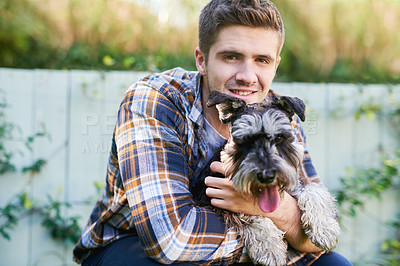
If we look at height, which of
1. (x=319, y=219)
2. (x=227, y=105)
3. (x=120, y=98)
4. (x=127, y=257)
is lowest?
(x=127, y=257)

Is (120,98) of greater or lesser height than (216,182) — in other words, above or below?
above

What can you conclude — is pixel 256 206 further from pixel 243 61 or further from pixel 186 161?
pixel 243 61

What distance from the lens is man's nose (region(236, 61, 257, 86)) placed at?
9.29ft

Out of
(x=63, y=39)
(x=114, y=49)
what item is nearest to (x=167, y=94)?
(x=114, y=49)

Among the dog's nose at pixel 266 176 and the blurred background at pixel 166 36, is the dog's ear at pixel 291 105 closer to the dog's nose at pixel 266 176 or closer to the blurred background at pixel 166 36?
the dog's nose at pixel 266 176

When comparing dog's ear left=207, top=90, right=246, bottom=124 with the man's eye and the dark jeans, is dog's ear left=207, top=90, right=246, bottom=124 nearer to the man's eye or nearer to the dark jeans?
the man's eye

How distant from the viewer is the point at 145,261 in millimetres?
2426

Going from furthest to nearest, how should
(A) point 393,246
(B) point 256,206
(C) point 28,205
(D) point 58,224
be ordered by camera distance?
(A) point 393,246, (D) point 58,224, (C) point 28,205, (B) point 256,206

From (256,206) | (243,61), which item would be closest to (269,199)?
(256,206)

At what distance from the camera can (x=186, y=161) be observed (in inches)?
108

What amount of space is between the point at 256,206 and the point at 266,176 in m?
0.37

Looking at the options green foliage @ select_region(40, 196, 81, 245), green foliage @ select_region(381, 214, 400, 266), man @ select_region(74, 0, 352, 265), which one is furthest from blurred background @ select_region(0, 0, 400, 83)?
green foliage @ select_region(381, 214, 400, 266)

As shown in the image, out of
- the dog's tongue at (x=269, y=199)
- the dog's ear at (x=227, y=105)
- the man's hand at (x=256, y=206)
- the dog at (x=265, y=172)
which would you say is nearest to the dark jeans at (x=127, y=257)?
the man's hand at (x=256, y=206)

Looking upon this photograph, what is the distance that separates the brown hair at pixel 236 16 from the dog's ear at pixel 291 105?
59 cm
